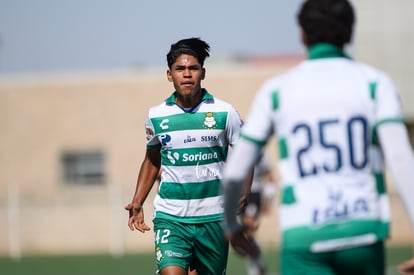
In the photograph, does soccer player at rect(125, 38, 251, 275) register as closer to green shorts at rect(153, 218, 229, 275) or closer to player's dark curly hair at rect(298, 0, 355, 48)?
green shorts at rect(153, 218, 229, 275)

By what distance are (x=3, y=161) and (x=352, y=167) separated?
98.7 feet

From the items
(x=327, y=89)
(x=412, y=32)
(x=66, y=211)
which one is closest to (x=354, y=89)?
(x=327, y=89)

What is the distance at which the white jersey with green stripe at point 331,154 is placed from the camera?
5.57 metres

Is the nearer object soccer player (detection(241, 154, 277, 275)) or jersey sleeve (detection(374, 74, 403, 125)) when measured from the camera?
jersey sleeve (detection(374, 74, 403, 125))

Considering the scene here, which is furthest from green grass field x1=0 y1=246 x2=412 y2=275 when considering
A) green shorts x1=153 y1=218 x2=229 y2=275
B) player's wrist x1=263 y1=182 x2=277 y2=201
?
green shorts x1=153 y1=218 x2=229 y2=275

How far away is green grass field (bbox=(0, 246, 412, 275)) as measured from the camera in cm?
2008

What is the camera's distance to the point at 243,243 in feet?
20.4

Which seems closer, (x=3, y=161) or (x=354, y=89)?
(x=354, y=89)

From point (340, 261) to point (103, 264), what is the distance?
57.4ft

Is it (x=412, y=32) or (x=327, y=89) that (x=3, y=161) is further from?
(x=327, y=89)

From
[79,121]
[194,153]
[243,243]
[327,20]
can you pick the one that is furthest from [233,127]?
[79,121]

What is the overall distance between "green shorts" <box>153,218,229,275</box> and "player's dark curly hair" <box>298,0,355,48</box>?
386 cm

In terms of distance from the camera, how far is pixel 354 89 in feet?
18.5

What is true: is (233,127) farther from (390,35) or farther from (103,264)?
(390,35)
